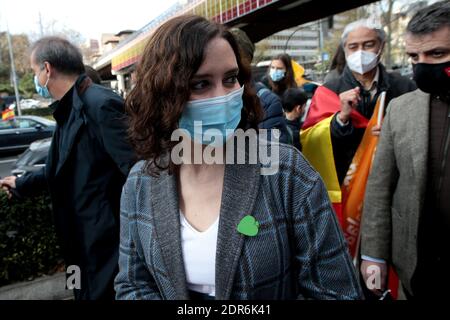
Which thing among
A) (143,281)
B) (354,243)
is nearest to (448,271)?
(354,243)

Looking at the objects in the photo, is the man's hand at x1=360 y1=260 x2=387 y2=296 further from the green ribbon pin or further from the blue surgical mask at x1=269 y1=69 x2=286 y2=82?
the blue surgical mask at x1=269 y1=69 x2=286 y2=82

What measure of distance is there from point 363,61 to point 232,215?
5.17ft

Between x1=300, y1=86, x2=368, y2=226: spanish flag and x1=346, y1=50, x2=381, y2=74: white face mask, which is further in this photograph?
x1=346, y1=50, x2=381, y2=74: white face mask

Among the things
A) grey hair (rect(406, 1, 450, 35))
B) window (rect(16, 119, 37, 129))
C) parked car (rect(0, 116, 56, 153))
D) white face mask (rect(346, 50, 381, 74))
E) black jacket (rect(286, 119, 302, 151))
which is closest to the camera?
grey hair (rect(406, 1, 450, 35))

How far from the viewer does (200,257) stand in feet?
4.02

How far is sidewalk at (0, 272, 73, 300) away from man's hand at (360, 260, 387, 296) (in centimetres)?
249

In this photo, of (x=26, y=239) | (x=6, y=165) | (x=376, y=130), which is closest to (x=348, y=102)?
A: (x=376, y=130)

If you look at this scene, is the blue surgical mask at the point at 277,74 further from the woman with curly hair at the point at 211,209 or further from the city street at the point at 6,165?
the city street at the point at 6,165

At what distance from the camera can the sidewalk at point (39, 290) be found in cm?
303

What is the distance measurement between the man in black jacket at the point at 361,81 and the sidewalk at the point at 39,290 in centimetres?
246

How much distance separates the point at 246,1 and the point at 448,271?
590 centimetres

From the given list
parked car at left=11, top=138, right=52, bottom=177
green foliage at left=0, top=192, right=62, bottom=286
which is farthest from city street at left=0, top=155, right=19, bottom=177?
green foliage at left=0, top=192, right=62, bottom=286

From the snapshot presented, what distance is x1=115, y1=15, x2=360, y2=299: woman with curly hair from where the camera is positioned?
46.3 inches

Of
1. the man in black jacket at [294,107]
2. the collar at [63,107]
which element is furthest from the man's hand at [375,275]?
the collar at [63,107]
